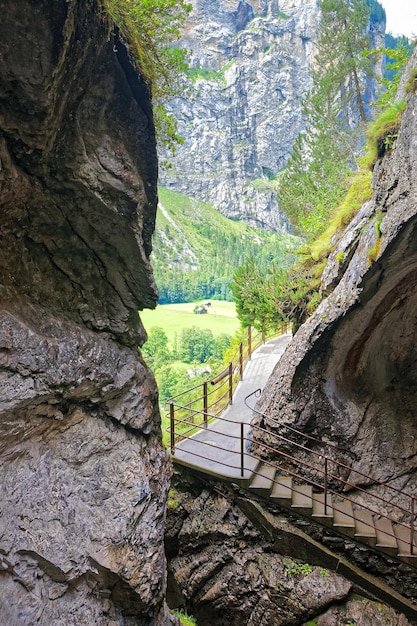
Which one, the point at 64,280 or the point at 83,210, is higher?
the point at 83,210

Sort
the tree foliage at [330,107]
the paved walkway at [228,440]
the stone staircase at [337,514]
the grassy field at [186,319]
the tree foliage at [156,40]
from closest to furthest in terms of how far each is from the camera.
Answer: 1. the tree foliage at [156,40]
2. the stone staircase at [337,514]
3. the paved walkway at [228,440]
4. the tree foliage at [330,107]
5. the grassy field at [186,319]

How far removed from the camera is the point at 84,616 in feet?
13.8

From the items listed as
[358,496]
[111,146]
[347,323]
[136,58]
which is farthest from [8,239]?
[358,496]

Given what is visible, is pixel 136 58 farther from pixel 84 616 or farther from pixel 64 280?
pixel 84 616

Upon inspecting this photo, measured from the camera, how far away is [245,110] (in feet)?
436

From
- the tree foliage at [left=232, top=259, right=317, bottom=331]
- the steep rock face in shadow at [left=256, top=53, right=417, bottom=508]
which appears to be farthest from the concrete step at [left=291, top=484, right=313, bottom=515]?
the tree foliage at [left=232, top=259, right=317, bottom=331]

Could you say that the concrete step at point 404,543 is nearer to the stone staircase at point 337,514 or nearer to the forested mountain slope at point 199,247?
the stone staircase at point 337,514

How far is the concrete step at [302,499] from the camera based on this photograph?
7.11m

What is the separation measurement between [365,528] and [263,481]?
2.04 m

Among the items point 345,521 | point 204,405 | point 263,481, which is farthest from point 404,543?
point 204,405

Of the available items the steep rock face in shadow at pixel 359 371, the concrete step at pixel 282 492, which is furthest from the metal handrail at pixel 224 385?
the concrete step at pixel 282 492

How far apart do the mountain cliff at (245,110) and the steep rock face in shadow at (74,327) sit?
129951mm

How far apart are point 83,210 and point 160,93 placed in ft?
7.25

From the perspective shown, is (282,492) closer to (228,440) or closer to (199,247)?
(228,440)
